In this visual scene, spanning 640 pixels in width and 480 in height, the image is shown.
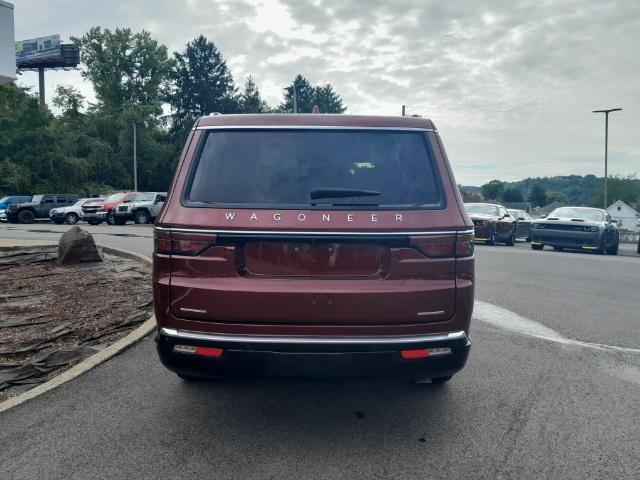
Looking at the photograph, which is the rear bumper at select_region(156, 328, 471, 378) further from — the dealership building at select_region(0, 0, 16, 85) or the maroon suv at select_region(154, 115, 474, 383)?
the dealership building at select_region(0, 0, 16, 85)

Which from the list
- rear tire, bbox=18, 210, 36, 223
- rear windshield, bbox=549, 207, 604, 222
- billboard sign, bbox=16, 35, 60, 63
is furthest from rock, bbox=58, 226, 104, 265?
billboard sign, bbox=16, 35, 60, 63

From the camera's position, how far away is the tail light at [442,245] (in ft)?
11.0

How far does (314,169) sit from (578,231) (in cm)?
1827

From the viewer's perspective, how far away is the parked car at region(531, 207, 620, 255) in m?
19.6

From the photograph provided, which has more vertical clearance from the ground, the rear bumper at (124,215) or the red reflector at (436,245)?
the red reflector at (436,245)

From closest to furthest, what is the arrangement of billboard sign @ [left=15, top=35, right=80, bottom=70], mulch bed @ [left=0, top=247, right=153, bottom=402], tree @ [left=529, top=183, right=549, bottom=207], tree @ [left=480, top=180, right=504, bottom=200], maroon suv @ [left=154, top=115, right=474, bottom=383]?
maroon suv @ [left=154, top=115, right=474, bottom=383]
mulch bed @ [left=0, top=247, right=153, bottom=402]
billboard sign @ [left=15, top=35, right=80, bottom=70]
tree @ [left=529, top=183, right=549, bottom=207]
tree @ [left=480, top=180, right=504, bottom=200]

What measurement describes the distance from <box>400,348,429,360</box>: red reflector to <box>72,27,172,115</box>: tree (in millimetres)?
70361

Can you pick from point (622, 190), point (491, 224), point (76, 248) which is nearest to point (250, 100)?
point (491, 224)

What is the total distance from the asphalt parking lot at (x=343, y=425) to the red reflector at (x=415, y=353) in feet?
1.30

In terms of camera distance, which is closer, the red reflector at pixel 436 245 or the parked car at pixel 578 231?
the red reflector at pixel 436 245

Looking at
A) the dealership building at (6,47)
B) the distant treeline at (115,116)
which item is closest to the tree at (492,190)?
the distant treeline at (115,116)

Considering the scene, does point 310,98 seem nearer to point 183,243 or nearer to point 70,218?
point 70,218

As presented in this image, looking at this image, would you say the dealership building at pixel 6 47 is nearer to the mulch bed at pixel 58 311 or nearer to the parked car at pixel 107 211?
the mulch bed at pixel 58 311

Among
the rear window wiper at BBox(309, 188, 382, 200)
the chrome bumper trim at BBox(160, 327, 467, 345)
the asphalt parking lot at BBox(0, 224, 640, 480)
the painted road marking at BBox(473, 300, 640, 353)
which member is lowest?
the asphalt parking lot at BBox(0, 224, 640, 480)
